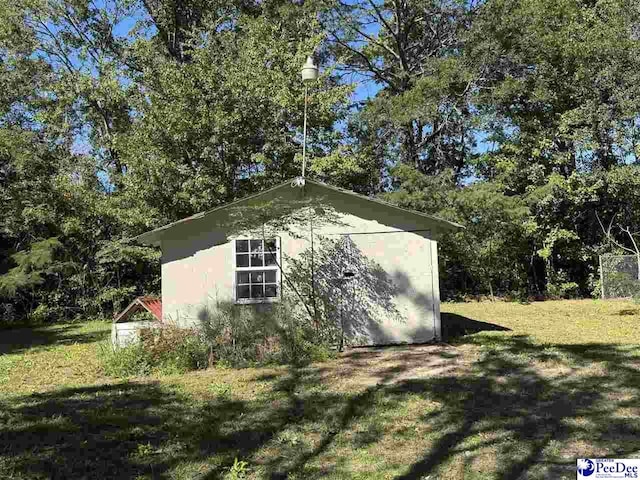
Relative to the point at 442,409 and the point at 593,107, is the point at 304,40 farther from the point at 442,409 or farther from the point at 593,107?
the point at 442,409

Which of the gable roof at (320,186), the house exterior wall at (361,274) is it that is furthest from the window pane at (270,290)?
the gable roof at (320,186)

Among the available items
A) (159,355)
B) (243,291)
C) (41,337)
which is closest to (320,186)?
(243,291)

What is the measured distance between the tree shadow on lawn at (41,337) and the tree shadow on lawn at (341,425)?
622 cm

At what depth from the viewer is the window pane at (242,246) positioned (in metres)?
10.4

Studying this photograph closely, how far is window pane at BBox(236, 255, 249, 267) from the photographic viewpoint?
1038cm

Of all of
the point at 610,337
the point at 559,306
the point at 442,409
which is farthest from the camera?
the point at 559,306

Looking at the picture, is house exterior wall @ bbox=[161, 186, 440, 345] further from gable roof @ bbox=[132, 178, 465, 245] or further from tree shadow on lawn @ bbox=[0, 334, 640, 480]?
tree shadow on lawn @ bbox=[0, 334, 640, 480]

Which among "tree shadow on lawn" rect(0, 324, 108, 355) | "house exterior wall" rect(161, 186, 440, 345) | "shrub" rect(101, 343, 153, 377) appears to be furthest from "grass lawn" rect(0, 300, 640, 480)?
"tree shadow on lawn" rect(0, 324, 108, 355)

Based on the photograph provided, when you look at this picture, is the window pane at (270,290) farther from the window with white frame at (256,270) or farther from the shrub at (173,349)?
the shrub at (173,349)

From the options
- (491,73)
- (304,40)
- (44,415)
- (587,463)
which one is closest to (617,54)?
(491,73)

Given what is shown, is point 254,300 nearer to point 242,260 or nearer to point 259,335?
point 242,260

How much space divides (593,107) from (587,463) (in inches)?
718

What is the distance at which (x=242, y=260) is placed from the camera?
10398mm

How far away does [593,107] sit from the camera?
63.5 feet
